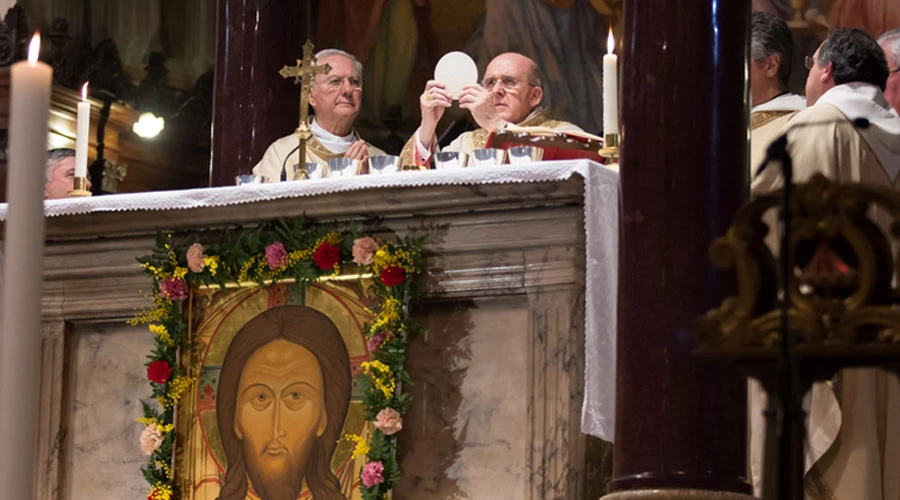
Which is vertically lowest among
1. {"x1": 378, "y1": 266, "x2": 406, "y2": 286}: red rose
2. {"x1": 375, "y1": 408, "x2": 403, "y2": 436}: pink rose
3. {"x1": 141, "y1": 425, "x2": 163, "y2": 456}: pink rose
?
{"x1": 141, "y1": 425, "x2": 163, "y2": 456}: pink rose

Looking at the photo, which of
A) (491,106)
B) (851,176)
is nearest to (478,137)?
(491,106)

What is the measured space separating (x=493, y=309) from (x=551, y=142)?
745 millimetres

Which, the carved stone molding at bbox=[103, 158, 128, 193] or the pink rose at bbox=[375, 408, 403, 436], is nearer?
the pink rose at bbox=[375, 408, 403, 436]

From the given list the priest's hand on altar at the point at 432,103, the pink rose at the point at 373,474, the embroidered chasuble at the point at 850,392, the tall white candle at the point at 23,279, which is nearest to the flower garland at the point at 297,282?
the pink rose at the point at 373,474

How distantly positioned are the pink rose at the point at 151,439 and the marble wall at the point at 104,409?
224mm

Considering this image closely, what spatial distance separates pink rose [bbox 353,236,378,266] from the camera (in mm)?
5508

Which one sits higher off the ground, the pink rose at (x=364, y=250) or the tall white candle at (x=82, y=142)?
the tall white candle at (x=82, y=142)

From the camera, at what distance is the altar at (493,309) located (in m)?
5.27

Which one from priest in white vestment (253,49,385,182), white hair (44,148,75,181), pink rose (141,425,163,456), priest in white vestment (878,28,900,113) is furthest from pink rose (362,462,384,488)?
white hair (44,148,75,181)

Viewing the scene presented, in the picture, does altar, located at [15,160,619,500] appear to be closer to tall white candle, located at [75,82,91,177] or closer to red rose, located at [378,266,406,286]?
red rose, located at [378,266,406,286]

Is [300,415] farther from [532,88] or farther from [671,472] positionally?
[532,88]

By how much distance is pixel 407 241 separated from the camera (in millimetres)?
5531

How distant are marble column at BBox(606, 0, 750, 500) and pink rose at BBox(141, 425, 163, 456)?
1.66m

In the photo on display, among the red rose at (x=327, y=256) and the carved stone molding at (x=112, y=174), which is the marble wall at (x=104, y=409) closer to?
the red rose at (x=327, y=256)
